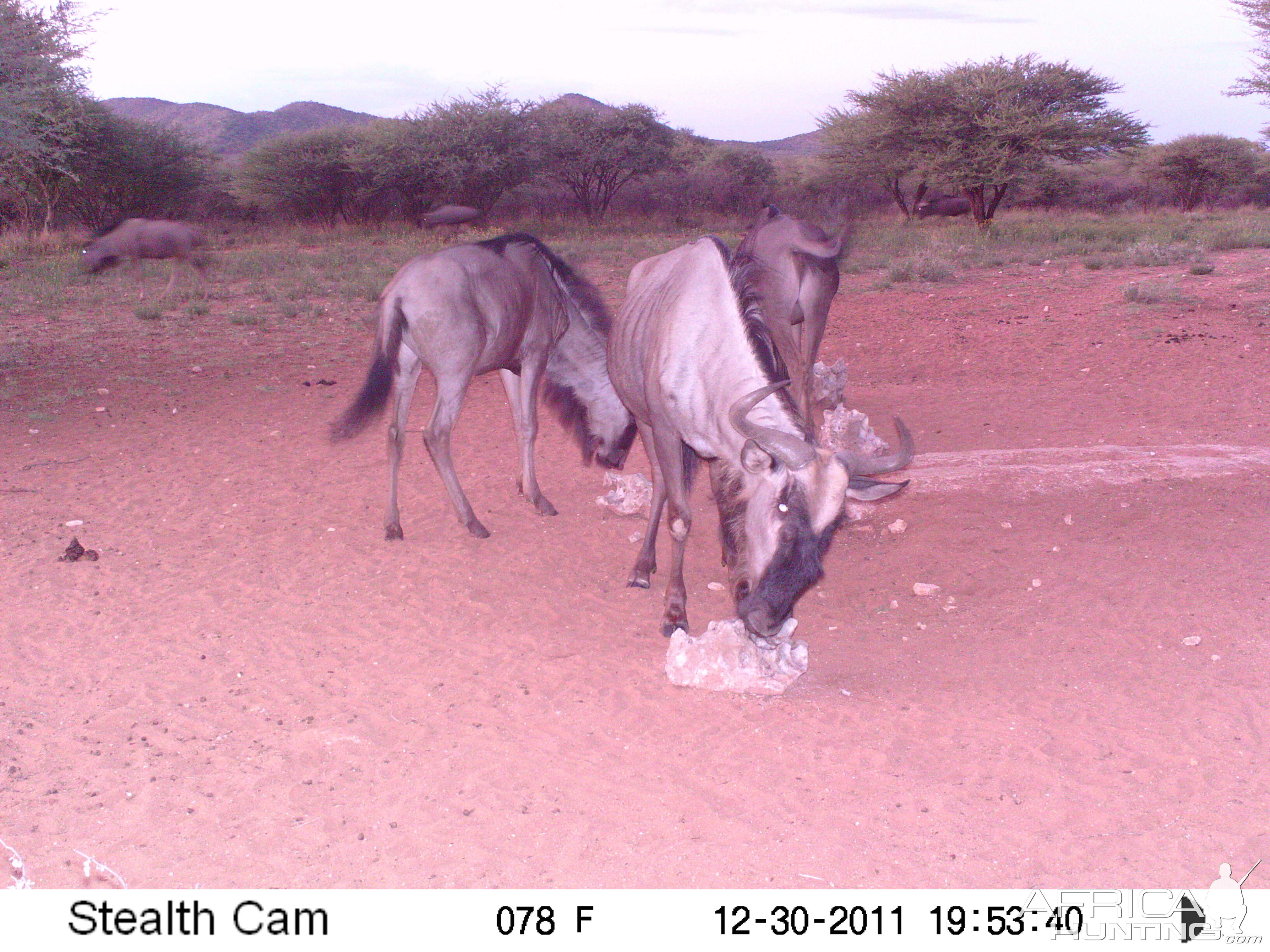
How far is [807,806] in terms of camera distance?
309 cm

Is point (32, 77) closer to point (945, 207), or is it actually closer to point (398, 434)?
point (398, 434)

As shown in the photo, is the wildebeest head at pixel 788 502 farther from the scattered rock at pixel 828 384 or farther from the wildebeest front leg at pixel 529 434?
the scattered rock at pixel 828 384

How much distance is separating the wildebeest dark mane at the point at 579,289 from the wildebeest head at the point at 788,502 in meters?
2.84

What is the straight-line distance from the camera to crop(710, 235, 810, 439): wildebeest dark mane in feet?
12.3

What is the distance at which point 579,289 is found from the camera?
6.21 metres

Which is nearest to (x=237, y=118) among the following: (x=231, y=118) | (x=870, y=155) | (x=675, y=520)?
(x=231, y=118)

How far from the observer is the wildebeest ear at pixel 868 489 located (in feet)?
11.4

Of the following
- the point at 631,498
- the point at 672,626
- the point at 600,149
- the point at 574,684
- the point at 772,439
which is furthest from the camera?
the point at 600,149

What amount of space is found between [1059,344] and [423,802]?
9309 millimetres

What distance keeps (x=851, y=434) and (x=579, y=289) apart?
221cm

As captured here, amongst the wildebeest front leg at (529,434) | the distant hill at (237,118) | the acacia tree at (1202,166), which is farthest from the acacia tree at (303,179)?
the distant hill at (237,118)

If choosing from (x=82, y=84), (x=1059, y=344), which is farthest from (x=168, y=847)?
(x=82, y=84)

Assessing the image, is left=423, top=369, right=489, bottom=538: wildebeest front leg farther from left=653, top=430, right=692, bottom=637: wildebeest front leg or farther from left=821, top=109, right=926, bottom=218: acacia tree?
left=821, top=109, right=926, bottom=218: acacia tree

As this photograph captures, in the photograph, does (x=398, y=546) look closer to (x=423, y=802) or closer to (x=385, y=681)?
(x=385, y=681)
